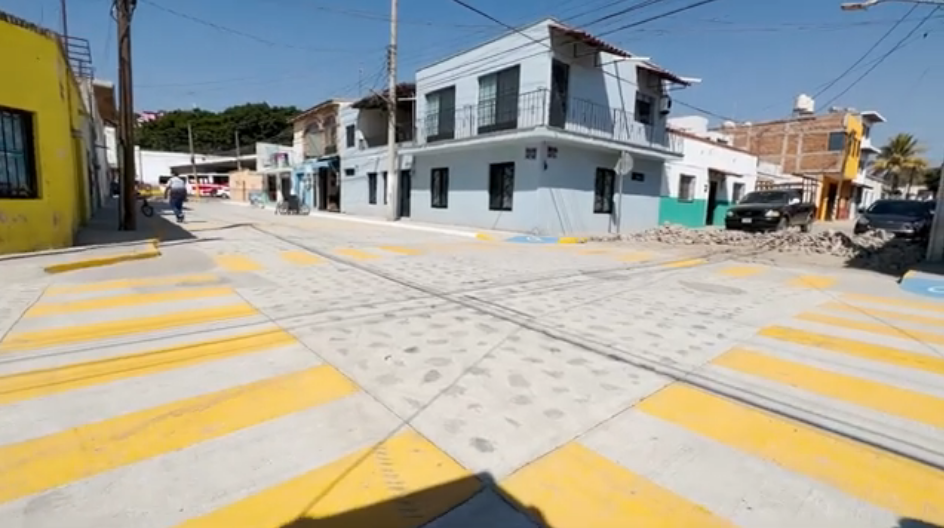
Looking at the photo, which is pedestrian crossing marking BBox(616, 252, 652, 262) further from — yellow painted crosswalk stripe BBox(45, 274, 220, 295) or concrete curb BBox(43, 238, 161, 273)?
concrete curb BBox(43, 238, 161, 273)

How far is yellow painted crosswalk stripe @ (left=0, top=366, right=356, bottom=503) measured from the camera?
254 cm

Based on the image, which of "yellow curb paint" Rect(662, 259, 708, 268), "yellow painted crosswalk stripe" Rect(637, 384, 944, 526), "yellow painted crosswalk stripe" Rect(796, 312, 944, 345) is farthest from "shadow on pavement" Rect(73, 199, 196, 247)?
"yellow painted crosswalk stripe" Rect(796, 312, 944, 345)

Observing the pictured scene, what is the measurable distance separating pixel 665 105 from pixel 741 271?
13.7 meters

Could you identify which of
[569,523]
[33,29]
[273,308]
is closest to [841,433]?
[569,523]

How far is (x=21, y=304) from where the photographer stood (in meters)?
5.82

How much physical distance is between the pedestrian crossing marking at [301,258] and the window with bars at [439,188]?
37.0 feet

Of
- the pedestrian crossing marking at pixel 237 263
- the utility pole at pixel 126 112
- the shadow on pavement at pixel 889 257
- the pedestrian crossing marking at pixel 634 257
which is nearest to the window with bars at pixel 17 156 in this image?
the pedestrian crossing marking at pixel 237 263

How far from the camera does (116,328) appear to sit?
4.98 metres

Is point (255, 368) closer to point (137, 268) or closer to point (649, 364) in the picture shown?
point (649, 364)

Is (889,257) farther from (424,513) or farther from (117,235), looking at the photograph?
(117,235)

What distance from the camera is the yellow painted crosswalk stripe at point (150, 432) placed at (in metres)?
2.54

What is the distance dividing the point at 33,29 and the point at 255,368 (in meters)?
9.45

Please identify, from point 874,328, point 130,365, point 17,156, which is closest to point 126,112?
point 17,156

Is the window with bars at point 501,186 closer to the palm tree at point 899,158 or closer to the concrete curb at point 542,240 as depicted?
the concrete curb at point 542,240
